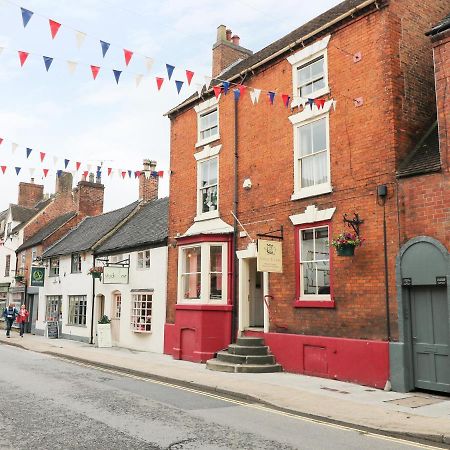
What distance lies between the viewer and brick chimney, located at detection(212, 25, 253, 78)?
2061cm

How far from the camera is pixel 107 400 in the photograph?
947cm

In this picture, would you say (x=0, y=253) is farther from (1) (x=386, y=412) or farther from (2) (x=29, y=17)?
(1) (x=386, y=412)

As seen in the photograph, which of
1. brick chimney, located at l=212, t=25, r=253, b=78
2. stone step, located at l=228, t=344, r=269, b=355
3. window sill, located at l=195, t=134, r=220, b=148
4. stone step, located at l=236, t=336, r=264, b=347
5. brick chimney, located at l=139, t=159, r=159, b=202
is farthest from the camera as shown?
brick chimney, located at l=139, t=159, r=159, b=202

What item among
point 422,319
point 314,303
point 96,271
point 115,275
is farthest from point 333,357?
point 96,271

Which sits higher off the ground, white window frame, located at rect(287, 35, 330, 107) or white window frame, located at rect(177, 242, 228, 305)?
white window frame, located at rect(287, 35, 330, 107)

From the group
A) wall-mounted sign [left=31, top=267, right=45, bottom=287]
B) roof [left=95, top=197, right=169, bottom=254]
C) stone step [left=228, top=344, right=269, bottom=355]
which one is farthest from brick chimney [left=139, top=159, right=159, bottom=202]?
stone step [left=228, top=344, right=269, bottom=355]

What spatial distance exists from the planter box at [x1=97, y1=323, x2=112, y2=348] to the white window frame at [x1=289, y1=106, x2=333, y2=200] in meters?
11.6

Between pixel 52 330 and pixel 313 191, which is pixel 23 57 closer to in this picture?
pixel 313 191

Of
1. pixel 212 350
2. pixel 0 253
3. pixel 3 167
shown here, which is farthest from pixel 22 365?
pixel 0 253

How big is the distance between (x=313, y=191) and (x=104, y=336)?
12.4 m

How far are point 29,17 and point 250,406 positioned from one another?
8.15 meters

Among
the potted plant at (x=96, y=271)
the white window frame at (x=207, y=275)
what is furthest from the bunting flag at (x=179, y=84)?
the potted plant at (x=96, y=271)

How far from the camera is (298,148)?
555 inches

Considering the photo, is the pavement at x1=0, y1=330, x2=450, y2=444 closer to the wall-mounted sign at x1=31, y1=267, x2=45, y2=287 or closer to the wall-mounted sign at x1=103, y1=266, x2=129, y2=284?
the wall-mounted sign at x1=103, y1=266, x2=129, y2=284
